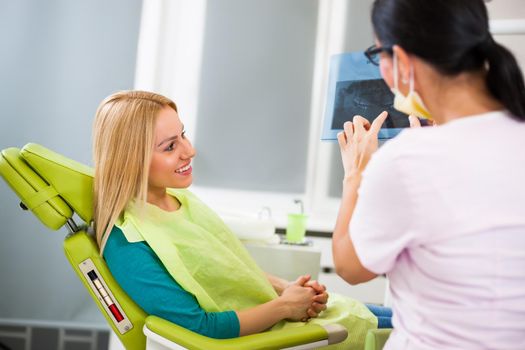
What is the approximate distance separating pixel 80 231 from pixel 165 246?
Answer: 23 cm

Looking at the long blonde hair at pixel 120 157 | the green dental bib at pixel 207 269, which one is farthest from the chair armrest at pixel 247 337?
the long blonde hair at pixel 120 157

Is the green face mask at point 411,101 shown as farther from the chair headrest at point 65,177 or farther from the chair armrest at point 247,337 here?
the chair headrest at point 65,177

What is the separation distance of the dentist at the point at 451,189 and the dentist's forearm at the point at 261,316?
0.48 m

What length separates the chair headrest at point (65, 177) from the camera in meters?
1.35

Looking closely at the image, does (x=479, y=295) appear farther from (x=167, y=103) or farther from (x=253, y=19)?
(x=253, y=19)

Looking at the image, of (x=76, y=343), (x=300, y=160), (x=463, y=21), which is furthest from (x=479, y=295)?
(x=76, y=343)

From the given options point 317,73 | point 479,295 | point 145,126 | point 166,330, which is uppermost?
point 317,73

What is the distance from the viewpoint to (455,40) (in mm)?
836

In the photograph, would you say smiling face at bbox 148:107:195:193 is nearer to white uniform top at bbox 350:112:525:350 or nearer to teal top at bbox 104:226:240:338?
teal top at bbox 104:226:240:338

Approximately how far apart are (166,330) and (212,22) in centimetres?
192

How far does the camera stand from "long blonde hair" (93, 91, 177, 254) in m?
1.36

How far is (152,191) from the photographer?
151 centimetres

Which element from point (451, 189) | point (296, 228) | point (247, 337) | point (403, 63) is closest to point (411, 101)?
point (403, 63)

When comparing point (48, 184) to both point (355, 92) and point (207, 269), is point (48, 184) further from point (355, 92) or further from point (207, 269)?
point (355, 92)
